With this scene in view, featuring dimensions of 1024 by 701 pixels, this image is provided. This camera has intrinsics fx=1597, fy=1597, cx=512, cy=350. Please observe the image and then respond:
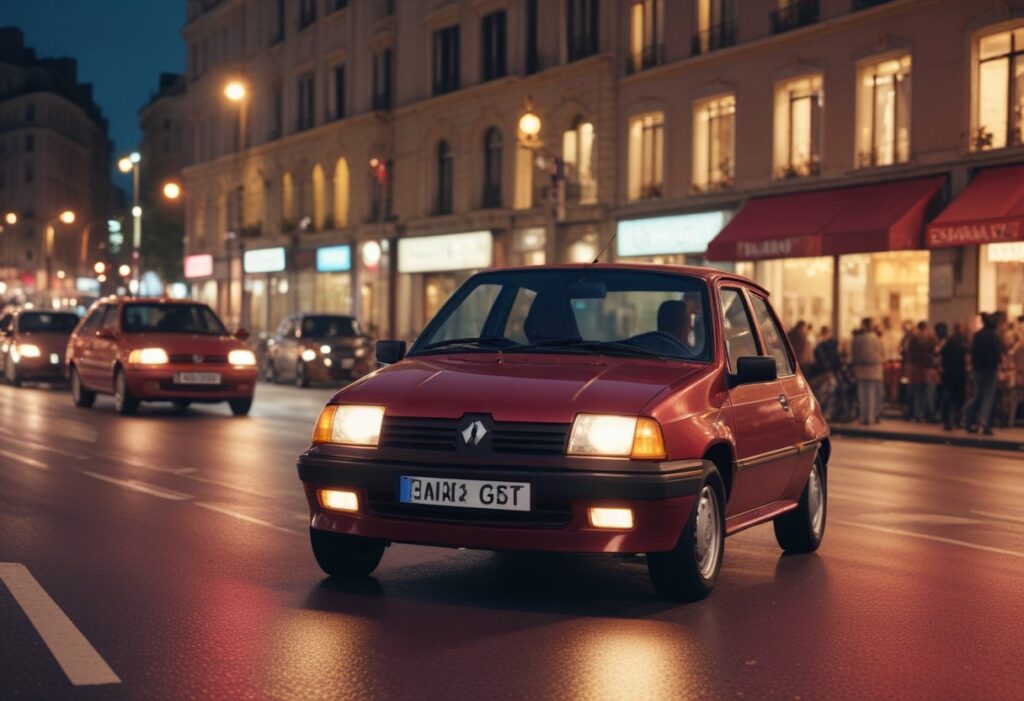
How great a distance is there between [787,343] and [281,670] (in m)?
4.65

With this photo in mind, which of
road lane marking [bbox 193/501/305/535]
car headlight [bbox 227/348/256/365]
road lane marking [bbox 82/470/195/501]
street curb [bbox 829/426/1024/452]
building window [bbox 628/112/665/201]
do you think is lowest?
street curb [bbox 829/426/1024/452]

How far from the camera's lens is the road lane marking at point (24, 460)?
47.3ft

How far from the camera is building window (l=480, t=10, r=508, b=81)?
140 feet

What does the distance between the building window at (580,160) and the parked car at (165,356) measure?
16044 mm

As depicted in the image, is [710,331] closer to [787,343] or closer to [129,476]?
[787,343]

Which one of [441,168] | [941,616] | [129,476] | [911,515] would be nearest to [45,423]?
[129,476]

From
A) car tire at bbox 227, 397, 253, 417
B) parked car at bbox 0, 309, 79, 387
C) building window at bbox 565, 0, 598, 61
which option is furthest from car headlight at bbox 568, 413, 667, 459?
building window at bbox 565, 0, 598, 61

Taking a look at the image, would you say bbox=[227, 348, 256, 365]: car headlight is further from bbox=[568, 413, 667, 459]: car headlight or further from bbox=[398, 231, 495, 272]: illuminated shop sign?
bbox=[398, 231, 495, 272]: illuminated shop sign

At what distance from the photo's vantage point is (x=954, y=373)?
23.4 m

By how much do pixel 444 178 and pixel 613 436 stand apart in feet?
129

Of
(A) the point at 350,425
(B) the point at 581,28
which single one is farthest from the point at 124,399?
(B) the point at 581,28

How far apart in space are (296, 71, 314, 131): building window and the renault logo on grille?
161 feet

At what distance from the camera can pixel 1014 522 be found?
37.7 feet

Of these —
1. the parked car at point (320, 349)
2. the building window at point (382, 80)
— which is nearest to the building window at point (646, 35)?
the parked car at point (320, 349)
